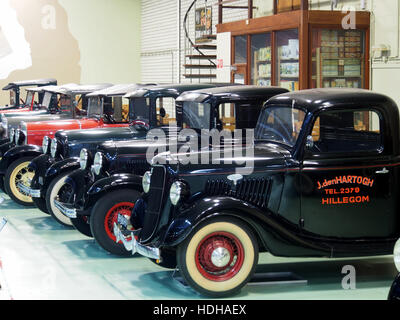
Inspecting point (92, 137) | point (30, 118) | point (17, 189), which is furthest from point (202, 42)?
point (92, 137)

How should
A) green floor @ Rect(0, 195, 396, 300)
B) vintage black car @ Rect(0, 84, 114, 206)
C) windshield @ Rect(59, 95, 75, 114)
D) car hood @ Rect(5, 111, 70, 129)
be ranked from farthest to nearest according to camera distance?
windshield @ Rect(59, 95, 75, 114) < car hood @ Rect(5, 111, 70, 129) < vintage black car @ Rect(0, 84, 114, 206) < green floor @ Rect(0, 195, 396, 300)

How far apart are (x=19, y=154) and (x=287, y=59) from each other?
454 cm

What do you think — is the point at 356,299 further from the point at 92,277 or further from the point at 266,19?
the point at 266,19

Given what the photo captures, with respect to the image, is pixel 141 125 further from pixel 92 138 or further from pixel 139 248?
pixel 139 248

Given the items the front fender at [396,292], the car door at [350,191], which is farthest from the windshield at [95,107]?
the front fender at [396,292]

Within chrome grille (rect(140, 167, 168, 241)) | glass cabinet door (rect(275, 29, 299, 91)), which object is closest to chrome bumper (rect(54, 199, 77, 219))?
chrome grille (rect(140, 167, 168, 241))

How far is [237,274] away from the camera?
5.35 metres

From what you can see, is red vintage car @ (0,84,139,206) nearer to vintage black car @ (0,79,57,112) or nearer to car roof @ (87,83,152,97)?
car roof @ (87,83,152,97)

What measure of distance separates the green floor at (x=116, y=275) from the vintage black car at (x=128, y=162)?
0.37m

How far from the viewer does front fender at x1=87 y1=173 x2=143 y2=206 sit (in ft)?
22.1

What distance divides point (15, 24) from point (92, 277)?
16978 mm

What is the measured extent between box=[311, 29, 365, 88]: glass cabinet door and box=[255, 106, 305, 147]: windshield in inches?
182

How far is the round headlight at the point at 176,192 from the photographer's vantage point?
214 inches

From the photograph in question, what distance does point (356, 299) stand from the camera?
5297mm
